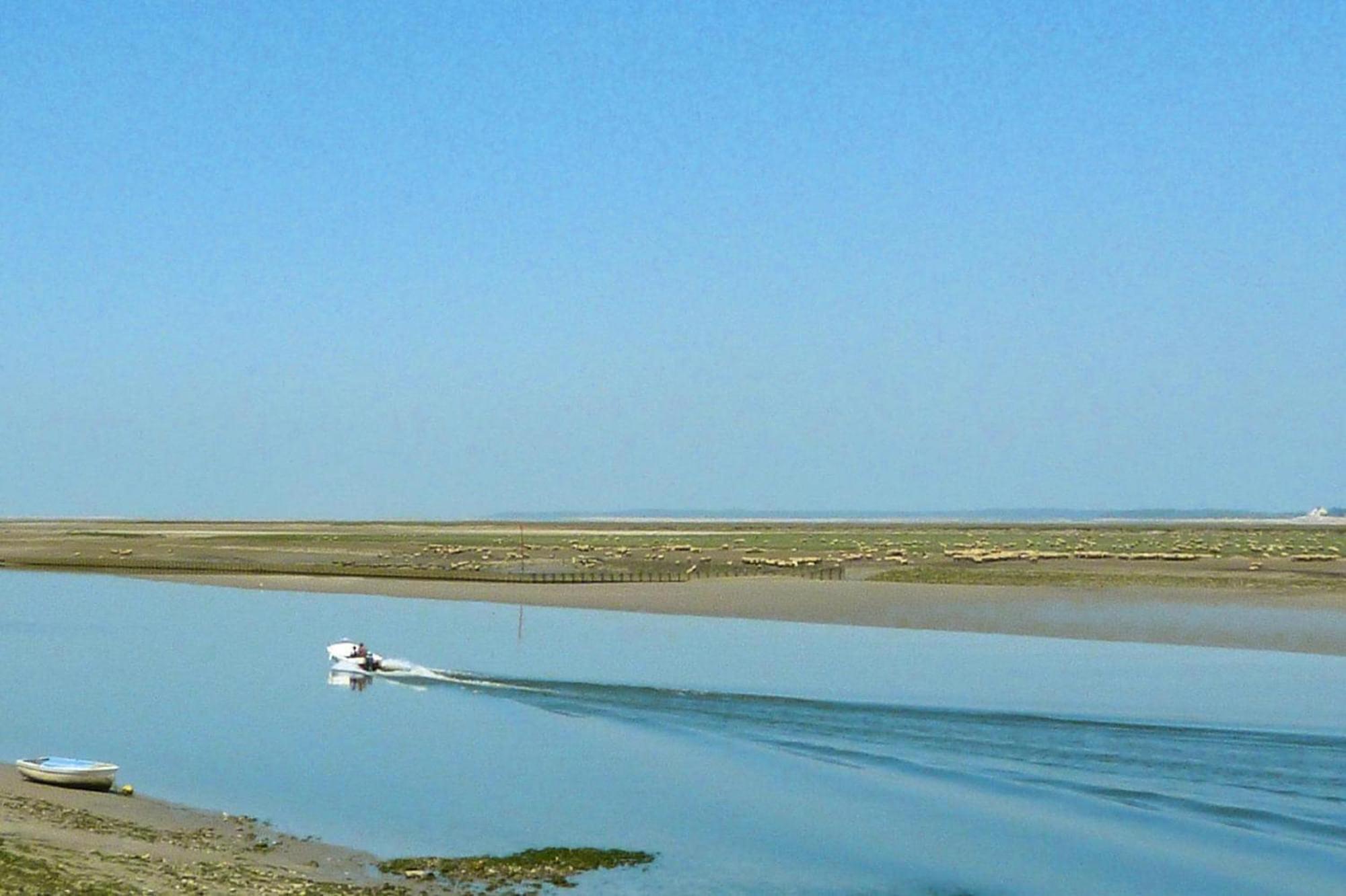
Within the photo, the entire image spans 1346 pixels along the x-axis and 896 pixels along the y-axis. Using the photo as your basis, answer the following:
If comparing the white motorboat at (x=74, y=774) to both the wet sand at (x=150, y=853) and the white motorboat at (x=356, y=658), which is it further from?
the white motorboat at (x=356, y=658)

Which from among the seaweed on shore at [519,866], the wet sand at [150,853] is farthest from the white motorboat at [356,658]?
the seaweed on shore at [519,866]

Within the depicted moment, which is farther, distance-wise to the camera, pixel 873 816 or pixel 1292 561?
pixel 1292 561

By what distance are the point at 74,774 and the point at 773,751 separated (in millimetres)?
12744

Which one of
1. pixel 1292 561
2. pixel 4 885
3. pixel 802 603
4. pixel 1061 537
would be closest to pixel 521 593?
pixel 802 603

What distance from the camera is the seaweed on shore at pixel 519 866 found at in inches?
758

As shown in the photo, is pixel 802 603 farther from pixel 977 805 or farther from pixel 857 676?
pixel 977 805

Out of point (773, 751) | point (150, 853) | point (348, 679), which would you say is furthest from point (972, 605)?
point (150, 853)

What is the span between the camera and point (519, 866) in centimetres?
2023

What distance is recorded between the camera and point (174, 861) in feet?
63.0

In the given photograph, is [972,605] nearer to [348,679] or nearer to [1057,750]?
[348,679]

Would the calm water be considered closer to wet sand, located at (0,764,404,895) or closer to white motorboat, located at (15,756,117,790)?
wet sand, located at (0,764,404,895)

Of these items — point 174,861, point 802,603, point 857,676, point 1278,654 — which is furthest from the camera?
point 802,603

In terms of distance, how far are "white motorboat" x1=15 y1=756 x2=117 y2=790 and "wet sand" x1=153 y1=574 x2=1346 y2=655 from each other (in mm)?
34809

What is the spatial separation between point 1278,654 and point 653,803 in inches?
1074
